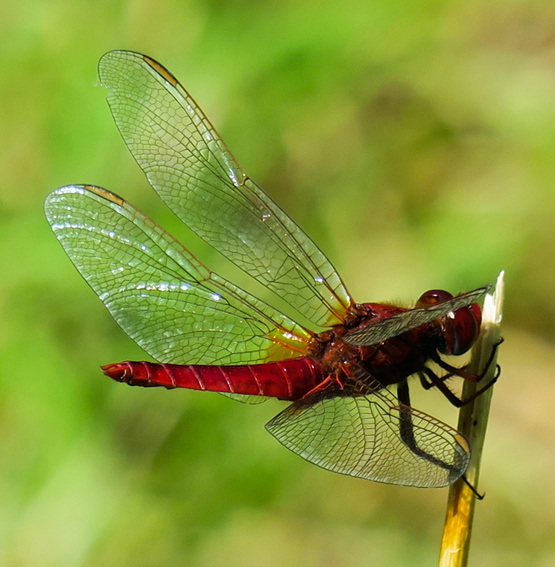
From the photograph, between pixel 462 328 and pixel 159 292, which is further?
pixel 159 292

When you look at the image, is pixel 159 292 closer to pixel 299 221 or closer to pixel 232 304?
pixel 232 304

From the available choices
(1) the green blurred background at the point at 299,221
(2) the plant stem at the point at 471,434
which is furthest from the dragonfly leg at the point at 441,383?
(1) the green blurred background at the point at 299,221

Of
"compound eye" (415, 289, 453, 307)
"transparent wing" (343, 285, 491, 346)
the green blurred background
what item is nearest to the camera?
"transparent wing" (343, 285, 491, 346)

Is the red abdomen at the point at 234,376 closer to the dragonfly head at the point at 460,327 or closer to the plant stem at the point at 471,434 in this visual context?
the dragonfly head at the point at 460,327

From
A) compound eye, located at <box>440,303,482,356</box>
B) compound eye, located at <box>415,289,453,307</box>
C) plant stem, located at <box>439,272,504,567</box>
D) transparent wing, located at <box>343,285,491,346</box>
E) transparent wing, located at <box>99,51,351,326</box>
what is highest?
transparent wing, located at <box>99,51,351,326</box>

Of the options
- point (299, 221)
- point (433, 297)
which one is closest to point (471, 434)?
point (433, 297)

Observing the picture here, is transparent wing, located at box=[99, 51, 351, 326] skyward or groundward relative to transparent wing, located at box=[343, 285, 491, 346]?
skyward

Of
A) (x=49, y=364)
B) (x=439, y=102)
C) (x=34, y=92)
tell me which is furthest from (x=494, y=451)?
(x=34, y=92)

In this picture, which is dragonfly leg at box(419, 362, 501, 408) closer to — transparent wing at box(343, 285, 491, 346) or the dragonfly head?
the dragonfly head

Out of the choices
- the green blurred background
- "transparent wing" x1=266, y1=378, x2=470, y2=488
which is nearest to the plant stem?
"transparent wing" x1=266, y1=378, x2=470, y2=488
